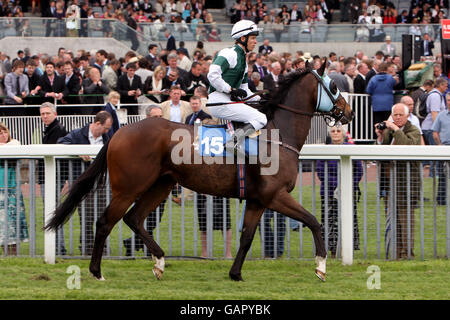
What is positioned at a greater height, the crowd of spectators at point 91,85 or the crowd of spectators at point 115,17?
the crowd of spectators at point 115,17

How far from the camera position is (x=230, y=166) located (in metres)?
7.94

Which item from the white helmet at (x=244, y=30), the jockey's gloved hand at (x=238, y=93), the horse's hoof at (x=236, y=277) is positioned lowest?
the horse's hoof at (x=236, y=277)

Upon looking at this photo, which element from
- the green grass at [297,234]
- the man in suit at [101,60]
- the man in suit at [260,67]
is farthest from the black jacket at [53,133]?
the man in suit at [101,60]

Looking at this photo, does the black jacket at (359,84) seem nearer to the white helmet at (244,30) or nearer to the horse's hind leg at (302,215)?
the white helmet at (244,30)

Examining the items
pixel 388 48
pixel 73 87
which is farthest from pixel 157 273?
pixel 388 48

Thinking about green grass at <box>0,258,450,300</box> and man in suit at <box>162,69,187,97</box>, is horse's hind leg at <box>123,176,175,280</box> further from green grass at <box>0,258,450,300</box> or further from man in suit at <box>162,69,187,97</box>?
man in suit at <box>162,69,187,97</box>

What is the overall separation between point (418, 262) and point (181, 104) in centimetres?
494

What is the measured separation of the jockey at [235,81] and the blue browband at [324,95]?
62 centimetres

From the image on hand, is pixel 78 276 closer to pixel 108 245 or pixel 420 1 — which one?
pixel 108 245

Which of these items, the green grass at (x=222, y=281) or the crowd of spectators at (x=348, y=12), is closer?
the green grass at (x=222, y=281)

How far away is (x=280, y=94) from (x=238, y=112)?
1.89 feet

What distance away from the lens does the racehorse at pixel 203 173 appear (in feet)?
25.6

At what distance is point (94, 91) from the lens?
54.1 ft

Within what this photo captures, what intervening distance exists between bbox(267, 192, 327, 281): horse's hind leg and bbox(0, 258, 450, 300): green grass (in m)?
0.20
